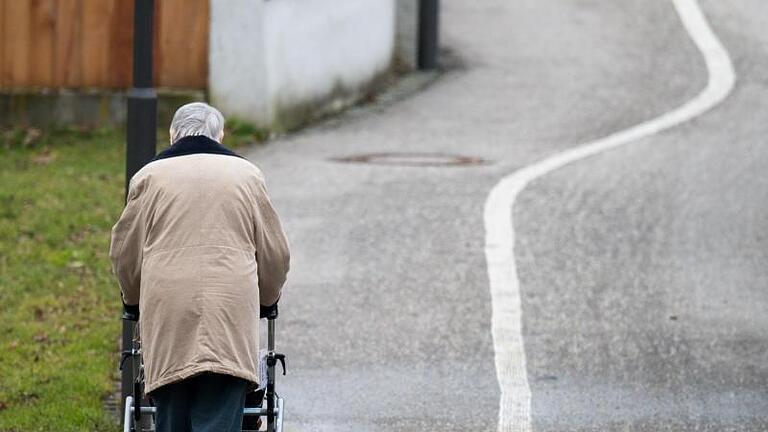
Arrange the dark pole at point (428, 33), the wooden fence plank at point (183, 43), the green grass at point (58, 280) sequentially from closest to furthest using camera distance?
the green grass at point (58, 280) → the wooden fence plank at point (183, 43) → the dark pole at point (428, 33)

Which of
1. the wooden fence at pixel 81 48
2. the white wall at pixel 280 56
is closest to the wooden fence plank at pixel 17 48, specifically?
the wooden fence at pixel 81 48

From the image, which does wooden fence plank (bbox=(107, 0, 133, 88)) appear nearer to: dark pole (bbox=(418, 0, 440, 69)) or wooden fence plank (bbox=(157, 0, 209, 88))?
wooden fence plank (bbox=(157, 0, 209, 88))

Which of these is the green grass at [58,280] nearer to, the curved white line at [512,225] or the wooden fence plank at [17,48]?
the wooden fence plank at [17,48]

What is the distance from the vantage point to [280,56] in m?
15.7

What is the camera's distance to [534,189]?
13.2 m

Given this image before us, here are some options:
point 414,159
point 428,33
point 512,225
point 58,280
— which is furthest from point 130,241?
point 428,33

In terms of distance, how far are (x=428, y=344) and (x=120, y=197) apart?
14.3 ft

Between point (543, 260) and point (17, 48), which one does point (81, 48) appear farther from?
point (543, 260)

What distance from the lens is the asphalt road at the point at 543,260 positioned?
842 cm

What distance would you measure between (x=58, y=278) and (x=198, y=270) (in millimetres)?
→ 5198

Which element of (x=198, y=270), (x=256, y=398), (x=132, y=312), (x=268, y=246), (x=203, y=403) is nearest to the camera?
(x=198, y=270)

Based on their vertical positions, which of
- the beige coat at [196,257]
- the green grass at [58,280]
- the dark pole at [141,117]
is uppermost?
the dark pole at [141,117]

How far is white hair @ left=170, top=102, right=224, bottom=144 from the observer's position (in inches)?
231

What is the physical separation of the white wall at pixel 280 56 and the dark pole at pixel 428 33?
1.89 metres
